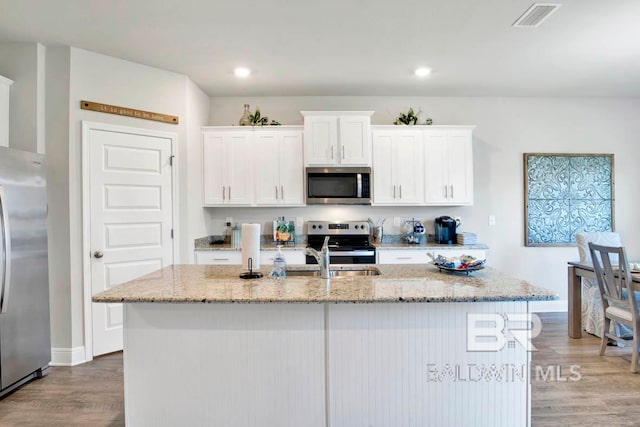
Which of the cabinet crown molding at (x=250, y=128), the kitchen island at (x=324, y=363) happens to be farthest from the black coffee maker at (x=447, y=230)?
the kitchen island at (x=324, y=363)

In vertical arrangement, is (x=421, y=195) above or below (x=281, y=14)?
below

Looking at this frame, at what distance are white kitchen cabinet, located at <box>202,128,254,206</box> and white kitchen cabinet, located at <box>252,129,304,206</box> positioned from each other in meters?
0.11

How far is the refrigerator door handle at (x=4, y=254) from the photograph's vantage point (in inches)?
96.3

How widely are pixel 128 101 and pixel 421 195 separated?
3173mm

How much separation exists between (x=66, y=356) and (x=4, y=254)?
3.63 feet

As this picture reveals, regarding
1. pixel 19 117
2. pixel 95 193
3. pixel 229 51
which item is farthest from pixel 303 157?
pixel 19 117

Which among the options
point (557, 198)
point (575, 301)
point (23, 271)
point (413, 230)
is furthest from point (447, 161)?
point (23, 271)

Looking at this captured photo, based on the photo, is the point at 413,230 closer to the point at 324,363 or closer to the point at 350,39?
the point at 350,39

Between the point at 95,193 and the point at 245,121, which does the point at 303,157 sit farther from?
the point at 95,193

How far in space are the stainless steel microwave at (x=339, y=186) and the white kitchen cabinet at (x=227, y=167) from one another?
710 mm

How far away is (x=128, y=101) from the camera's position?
338 cm

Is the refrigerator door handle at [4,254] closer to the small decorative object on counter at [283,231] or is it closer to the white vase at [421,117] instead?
the small decorative object on counter at [283,231]

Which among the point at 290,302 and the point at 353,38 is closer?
the point at 290,302

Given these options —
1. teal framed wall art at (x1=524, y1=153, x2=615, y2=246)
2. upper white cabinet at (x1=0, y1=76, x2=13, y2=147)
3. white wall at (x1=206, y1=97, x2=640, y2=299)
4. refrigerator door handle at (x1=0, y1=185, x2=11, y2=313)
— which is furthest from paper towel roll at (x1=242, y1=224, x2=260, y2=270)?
teal framed wall art at (x1=524, y1=153, x2=615, y2=246)
